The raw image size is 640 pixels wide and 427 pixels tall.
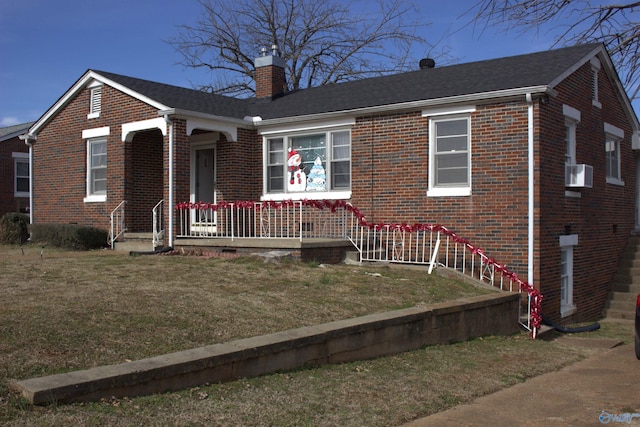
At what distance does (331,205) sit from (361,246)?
1095 millimetres

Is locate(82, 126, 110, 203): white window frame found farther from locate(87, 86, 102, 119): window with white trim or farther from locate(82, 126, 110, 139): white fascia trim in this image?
locate(87, 86, 102, 119): window with white trim

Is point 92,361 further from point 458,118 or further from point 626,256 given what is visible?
point 626,256

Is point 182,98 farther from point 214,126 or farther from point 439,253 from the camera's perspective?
point 439,253

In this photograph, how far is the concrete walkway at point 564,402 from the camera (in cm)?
581

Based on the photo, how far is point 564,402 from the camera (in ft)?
21.6

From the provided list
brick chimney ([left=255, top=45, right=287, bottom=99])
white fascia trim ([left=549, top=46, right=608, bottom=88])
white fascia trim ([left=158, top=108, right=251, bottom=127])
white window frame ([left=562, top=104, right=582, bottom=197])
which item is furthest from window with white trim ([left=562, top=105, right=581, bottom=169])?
brick chimney ([left=255, top=45, right=287, bottom=99])

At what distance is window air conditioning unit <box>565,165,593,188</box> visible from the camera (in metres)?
12.8

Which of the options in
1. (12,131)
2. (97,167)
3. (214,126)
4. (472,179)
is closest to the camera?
(472,179)

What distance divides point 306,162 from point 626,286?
320 inches

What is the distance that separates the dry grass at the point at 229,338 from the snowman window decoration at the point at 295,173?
13.6 ft

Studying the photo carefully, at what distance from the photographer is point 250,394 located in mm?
5590

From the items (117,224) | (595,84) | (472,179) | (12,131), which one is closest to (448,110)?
(472,179)

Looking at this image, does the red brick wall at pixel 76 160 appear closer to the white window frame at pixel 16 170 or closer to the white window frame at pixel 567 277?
the white window frame at pixel 567 277

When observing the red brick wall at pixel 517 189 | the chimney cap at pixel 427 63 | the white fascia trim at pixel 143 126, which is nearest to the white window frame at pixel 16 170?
the white fascia trim at pixel 143 126
